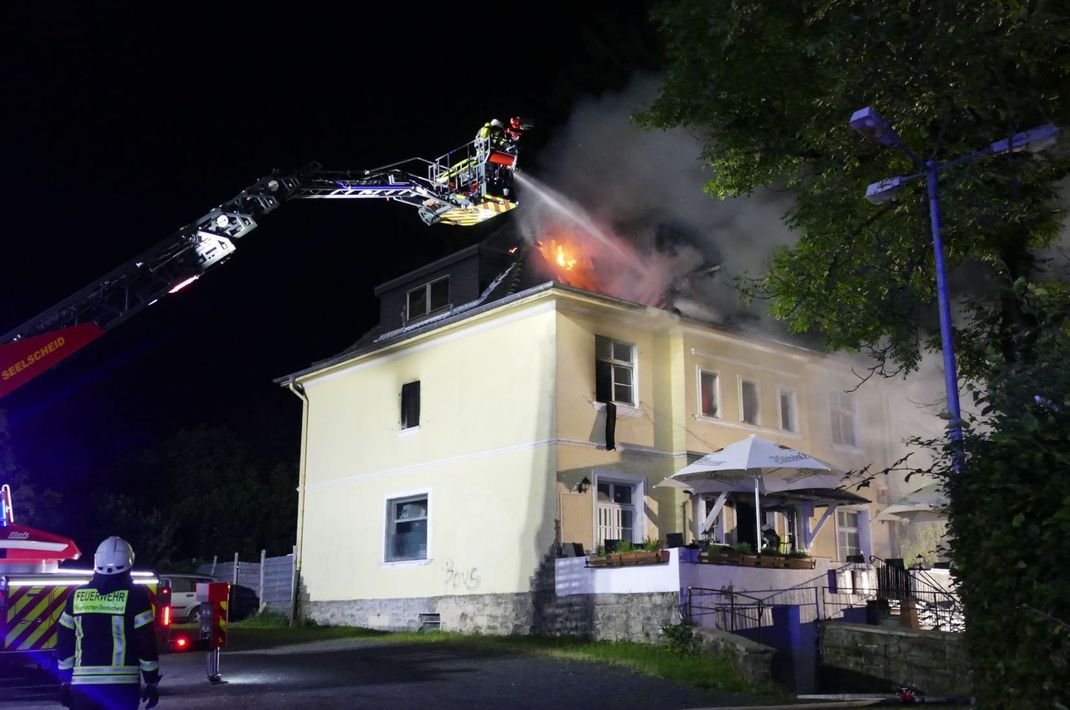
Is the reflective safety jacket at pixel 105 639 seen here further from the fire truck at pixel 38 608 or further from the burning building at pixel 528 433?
the burning building at pixel 528 433

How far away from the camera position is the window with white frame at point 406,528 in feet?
70.5

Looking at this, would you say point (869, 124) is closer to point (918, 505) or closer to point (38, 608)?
point (38, 608)

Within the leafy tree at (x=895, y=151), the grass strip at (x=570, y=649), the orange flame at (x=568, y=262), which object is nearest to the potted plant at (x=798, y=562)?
the grass strip at (x=570, y=649)

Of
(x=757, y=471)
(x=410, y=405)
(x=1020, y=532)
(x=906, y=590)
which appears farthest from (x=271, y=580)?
(x=1020, y=532)

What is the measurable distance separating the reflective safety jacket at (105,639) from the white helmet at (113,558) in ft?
0.28

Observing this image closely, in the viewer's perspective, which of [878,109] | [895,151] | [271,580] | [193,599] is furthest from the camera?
[271,580]

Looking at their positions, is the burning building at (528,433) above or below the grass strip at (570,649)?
above

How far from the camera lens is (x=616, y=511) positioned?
781 inches

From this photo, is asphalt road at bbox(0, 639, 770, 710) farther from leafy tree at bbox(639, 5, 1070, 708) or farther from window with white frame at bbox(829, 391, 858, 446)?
window with white frame at bbox(829, 391, 858, 446)

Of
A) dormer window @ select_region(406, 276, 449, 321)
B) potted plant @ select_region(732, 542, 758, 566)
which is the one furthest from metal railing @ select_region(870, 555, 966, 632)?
dormer window @ select_region(406, 276, 449, 321)

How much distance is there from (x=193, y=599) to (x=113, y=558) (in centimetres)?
1824

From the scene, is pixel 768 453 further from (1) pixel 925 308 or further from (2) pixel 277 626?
(2) pixel 277 626

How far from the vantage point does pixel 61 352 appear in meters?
15.5

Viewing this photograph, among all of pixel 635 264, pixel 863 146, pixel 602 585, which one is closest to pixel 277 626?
pixel 602 585
